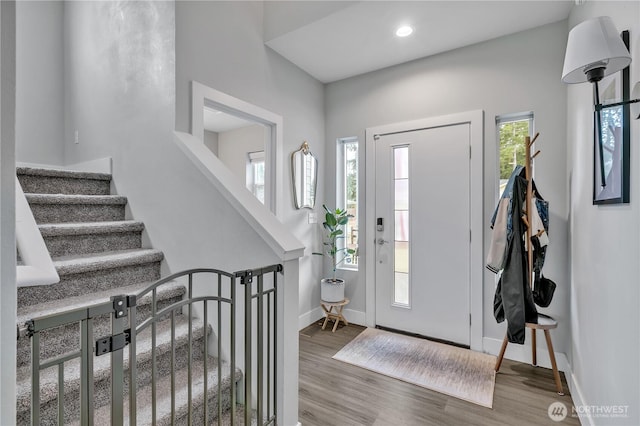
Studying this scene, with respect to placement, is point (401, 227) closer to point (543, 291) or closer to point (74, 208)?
point (543, 291)

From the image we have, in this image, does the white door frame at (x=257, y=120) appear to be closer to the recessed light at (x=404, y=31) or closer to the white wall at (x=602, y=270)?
the recessed light at (x=404, y=31)

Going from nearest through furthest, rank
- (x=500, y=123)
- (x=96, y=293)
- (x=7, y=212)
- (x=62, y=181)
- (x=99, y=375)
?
(x=7, y=212), (x=99, y=375), (x=96, y=293), (x=62, y=181), (x=500, y=123)

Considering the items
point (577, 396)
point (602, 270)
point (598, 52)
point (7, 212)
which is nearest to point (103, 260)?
point (7, 212)

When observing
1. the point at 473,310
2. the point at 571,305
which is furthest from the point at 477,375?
the point at 571,305

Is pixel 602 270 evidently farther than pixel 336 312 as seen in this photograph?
No

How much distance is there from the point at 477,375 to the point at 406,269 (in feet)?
3.50

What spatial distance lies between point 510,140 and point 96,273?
3.28 meters

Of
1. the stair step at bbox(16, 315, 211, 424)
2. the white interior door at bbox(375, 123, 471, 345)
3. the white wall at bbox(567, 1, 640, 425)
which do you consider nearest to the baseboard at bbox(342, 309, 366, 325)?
the white interior door at bbox(375, 123, 471, 345)

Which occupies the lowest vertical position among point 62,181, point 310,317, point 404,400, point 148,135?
point 404,400

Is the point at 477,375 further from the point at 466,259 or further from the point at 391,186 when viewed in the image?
the point at 391,186

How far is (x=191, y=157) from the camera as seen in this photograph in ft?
6.28

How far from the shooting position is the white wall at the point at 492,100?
241 centimetres

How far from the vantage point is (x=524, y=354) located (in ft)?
8.21

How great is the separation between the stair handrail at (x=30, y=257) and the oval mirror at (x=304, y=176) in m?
2.13
